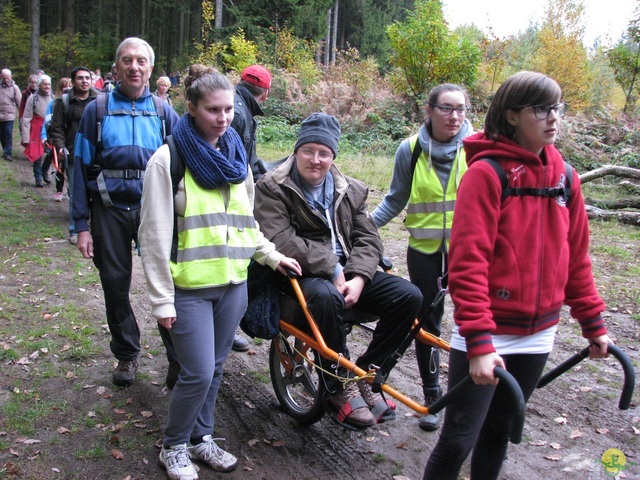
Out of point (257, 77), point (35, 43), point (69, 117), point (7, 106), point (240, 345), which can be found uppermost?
point (35, 43)

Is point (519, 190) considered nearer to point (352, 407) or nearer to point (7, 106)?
point (352, 407)

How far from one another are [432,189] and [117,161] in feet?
7.32

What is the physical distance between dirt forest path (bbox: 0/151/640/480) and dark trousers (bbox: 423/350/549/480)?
3.26 ft

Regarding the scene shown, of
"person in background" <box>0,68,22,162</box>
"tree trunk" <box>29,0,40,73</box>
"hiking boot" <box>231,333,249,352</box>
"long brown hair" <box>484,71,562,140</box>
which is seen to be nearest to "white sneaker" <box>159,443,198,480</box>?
"hiking boot" <box>231,333,249,352</box>

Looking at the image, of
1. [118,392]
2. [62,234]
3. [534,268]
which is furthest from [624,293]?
[62,234]

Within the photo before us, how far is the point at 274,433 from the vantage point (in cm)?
400

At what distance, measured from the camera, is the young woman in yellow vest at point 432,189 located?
395 centimetres

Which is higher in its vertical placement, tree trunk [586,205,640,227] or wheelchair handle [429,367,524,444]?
tree trunk [586,205,640,227]

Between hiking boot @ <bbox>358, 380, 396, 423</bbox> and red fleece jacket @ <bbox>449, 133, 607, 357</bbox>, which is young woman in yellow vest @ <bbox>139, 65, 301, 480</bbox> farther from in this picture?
red fleece jacket @ <bbox>449, 133, 607, 357</bbox>

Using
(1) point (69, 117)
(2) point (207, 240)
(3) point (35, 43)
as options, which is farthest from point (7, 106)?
(3) point (35, 43)

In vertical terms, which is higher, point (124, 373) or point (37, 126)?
point (37, 126)

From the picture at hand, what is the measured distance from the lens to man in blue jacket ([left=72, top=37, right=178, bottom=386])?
4.13 metres

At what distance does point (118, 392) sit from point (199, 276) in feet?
6.02

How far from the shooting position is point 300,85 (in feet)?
77.7
